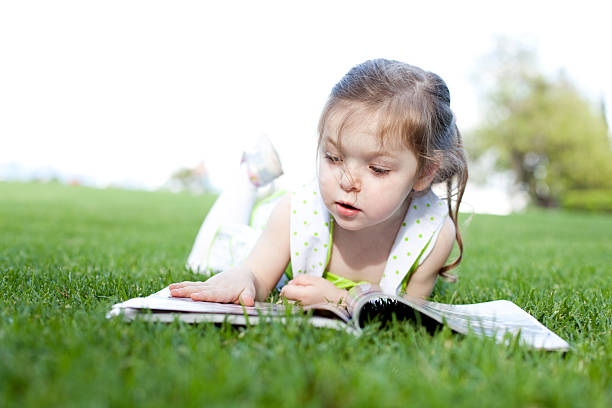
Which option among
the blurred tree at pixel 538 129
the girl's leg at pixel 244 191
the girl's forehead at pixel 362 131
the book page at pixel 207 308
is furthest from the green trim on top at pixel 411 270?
the blurred tree at pixel 538 129

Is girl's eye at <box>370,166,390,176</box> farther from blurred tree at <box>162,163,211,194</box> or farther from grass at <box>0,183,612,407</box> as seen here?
blurred tree at <box>162,163,211,194</box>

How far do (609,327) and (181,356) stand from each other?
1550 mm

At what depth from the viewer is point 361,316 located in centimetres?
169

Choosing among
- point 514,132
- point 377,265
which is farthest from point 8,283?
point 514,132

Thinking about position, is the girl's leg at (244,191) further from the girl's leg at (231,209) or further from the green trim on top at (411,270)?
the green trim on top at (411,270)

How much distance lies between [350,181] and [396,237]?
60cm

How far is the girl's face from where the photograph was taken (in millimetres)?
2070

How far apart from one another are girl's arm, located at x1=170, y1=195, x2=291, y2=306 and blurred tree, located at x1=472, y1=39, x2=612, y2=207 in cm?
2893

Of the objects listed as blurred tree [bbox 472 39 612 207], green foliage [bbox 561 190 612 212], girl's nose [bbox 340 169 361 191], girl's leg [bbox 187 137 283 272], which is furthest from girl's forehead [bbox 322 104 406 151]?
blurred tree [bbox 472 39 612 207]

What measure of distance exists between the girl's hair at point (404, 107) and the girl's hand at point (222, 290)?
2.41 ft

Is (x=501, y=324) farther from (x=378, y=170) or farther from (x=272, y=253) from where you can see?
(x=272, y=253)

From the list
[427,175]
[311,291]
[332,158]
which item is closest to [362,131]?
[332,158]

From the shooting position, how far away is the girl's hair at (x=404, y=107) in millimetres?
2109

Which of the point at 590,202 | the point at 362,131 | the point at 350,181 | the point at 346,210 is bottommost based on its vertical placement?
the point at 346,210
